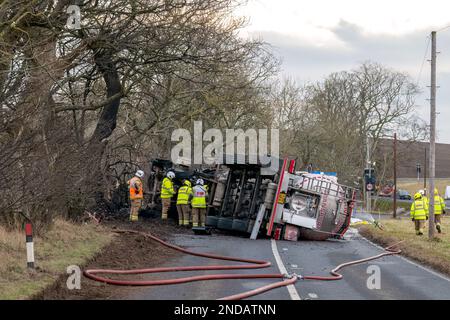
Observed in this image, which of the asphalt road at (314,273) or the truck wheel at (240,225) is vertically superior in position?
the truck wheel at (240,225)

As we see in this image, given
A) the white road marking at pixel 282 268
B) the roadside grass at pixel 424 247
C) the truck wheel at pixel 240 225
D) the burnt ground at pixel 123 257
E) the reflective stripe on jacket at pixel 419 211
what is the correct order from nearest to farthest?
the burnt ground at pixel 123 257 < the white road marking at pixel 282 268 < the roadside grass at pixel 424 247 < the truck wheel at pixel 240 225 < the reflective stripe on jacket at pixel 419 211

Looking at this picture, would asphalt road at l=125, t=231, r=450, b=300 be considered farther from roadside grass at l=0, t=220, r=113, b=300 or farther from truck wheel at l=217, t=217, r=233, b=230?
roadside grass at l=0, t=220, r=113, b=300

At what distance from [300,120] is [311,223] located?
122 ft

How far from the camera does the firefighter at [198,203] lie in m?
23.0

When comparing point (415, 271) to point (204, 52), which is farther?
point (204, 52)

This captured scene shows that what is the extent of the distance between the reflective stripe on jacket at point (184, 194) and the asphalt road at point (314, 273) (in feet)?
6.46

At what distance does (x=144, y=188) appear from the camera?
85.2 ft

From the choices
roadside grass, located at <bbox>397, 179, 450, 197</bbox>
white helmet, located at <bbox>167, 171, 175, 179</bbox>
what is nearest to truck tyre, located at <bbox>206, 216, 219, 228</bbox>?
white helmet, located at <bbox>167, 171, 175, 179</bbox>

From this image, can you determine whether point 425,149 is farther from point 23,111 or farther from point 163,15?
point 23,111

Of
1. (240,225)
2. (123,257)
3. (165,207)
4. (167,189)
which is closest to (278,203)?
(240,225)

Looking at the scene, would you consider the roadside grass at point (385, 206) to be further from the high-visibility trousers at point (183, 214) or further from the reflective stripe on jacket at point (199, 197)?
the reflective stripe on jacket at point (199, 197)

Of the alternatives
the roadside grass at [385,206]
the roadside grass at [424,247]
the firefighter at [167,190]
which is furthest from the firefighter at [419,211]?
the roadside grass at [385,206]
